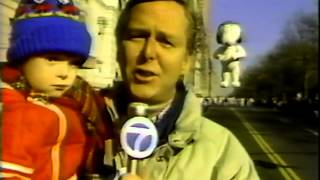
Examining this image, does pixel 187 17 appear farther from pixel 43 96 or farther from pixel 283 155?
pixel 283 155

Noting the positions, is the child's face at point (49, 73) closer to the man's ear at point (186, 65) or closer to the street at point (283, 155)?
the man's ear at point (186, 65)

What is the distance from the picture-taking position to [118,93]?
1.61 meters

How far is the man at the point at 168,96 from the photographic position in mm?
1504

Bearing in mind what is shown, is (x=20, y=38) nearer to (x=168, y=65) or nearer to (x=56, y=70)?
(x=56, y=70)

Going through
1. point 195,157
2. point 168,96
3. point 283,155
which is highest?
point 168,96

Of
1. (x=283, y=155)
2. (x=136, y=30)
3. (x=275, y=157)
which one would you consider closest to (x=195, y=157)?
(x=136, y=30)

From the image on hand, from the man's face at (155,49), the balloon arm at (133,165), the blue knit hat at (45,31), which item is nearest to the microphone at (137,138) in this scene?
the balloon arm at (133,165)

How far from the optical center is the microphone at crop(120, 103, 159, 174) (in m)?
1.38

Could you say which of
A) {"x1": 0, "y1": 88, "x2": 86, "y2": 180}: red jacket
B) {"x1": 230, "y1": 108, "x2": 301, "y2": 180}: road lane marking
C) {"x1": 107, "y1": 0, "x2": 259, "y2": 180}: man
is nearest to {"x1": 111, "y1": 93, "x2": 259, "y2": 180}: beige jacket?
{"x1": 107, "y1": 0, "x2": 259, "y2": 180}: man

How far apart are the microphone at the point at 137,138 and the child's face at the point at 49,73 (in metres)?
0.16

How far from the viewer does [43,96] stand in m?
1.45

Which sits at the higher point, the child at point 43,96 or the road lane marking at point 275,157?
the child at point 43,96

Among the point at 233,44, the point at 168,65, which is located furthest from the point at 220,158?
the point at 233,44

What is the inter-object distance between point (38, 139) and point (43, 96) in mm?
93
